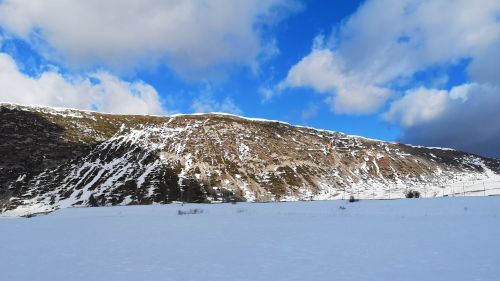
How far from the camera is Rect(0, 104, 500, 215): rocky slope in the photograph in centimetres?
9881

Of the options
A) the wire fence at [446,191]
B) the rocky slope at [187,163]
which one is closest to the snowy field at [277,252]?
the wire fence at [446,191]

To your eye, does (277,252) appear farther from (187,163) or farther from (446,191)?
(187,163)

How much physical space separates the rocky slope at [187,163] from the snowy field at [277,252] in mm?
64812

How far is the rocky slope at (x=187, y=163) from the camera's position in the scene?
324 feet

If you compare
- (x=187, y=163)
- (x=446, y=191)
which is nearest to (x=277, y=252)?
(x=446, y=191)

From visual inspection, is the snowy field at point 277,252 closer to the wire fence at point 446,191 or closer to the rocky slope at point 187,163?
the wire fence at point 446,191

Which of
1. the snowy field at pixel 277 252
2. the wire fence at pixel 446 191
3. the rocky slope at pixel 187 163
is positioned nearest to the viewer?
the snowy field at pixel 277 252

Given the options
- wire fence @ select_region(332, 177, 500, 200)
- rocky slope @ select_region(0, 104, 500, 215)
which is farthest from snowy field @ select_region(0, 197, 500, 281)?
rocky slope @ select_region(0, 104, 500, 215)

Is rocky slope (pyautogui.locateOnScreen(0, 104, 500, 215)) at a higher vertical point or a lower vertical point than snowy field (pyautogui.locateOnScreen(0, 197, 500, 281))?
higher

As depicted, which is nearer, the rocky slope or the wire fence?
the wire fence

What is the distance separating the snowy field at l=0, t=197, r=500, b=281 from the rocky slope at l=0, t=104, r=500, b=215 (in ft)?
213

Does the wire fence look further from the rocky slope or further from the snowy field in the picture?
the snowy field

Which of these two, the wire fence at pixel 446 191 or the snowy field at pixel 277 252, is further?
the wire fence at pixel 446 191

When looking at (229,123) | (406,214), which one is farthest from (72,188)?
(406,214)
